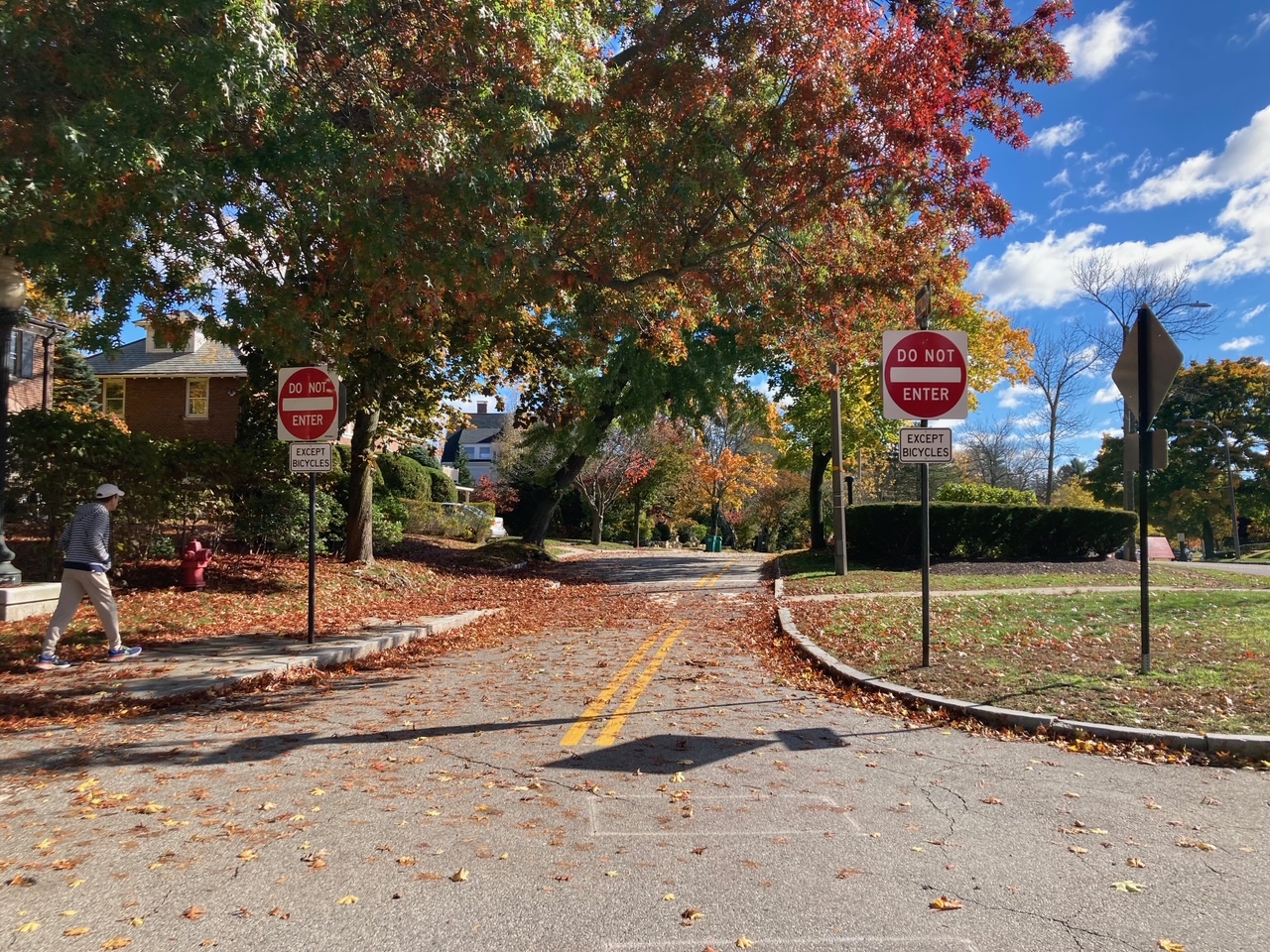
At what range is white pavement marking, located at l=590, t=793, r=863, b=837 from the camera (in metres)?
4.63

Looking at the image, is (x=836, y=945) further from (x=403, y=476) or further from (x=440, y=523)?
(x=403, y=476)

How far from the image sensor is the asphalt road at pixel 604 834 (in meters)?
3.54

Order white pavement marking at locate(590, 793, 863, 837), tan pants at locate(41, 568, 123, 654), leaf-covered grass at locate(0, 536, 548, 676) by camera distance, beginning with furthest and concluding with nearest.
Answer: leaf-covered grass at locate(0, 536, 548, 676) → tan pants at locate(41, 568, 123, 654) → white pavement marking at locate(590, 793, 863, 837)

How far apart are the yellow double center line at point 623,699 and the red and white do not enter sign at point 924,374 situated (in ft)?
12.3

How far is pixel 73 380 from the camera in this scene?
3048cm

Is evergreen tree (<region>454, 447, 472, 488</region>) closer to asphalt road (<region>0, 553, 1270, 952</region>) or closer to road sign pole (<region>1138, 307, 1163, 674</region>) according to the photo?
asphalt road (<region>0, 553, 1270, 952</region>)

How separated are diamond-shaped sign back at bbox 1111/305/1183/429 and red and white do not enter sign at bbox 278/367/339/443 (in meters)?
8.28

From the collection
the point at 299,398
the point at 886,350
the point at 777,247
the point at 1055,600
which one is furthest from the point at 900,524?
the point at 299,398

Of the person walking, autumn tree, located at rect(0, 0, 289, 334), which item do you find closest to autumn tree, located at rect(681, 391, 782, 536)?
the person walking

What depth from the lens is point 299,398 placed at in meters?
9.74

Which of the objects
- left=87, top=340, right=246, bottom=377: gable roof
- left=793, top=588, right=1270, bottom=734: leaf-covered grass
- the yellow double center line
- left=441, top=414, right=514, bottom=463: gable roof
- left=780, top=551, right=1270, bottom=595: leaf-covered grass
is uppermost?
left=441, top=414, right=514, bottom=463: gable roof

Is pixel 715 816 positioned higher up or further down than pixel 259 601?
further down

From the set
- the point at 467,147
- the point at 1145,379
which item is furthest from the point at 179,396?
the point at 1145,379

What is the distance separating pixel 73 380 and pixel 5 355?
23.6 meters
